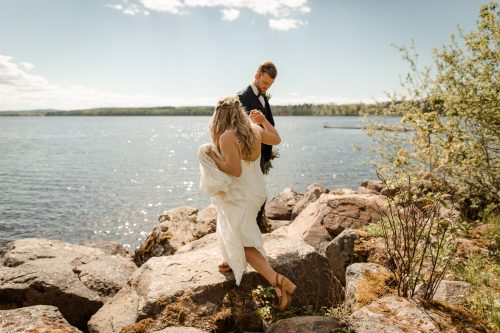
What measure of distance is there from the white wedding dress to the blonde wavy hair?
0.32 metres

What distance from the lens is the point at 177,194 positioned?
96.2ft

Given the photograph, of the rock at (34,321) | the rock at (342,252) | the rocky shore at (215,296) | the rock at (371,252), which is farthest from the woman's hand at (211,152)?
the rock at (371,252)

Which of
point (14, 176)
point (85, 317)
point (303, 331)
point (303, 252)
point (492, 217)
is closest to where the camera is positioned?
point (303, 331)

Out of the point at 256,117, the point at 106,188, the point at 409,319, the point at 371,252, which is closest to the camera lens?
the point at 409,319

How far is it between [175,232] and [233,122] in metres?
6.14

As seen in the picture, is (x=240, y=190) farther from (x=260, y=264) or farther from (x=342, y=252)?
(x=342, y=252)

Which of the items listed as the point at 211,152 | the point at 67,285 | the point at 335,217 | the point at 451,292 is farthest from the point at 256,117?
the point at 335,217

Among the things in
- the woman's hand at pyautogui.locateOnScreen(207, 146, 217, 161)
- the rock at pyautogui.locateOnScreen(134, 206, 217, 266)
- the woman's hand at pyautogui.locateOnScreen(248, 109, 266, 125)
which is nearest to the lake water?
the rock at pyautogui.locateOnScreen(134, 206, 217, 266)

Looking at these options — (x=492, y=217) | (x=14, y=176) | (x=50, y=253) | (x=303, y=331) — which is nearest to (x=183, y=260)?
(x=303, y=331)

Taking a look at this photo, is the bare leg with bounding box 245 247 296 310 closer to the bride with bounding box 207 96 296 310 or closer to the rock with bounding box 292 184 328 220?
the bride with bounding box 207 96 296 310

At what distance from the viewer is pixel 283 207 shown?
57.9 ft

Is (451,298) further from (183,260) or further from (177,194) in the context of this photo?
(177,194)

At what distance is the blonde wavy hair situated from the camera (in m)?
5.10

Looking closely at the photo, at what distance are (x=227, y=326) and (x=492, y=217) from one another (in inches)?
372
